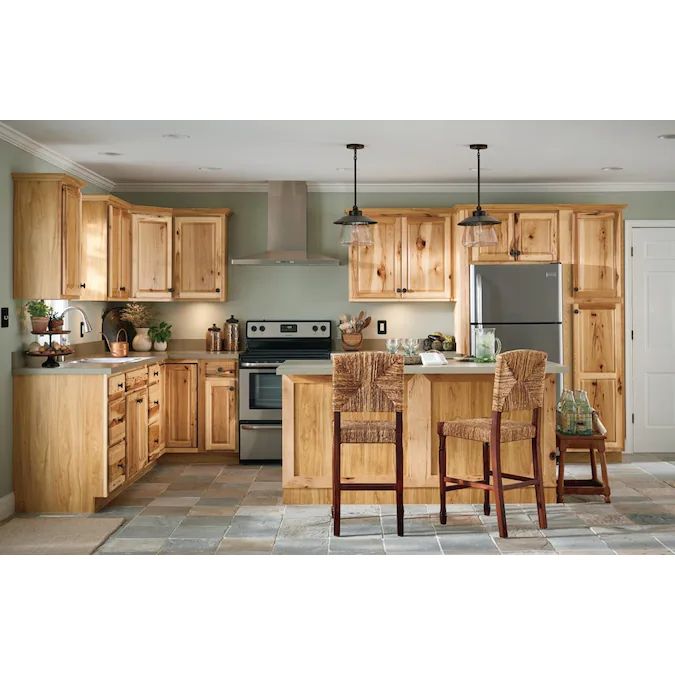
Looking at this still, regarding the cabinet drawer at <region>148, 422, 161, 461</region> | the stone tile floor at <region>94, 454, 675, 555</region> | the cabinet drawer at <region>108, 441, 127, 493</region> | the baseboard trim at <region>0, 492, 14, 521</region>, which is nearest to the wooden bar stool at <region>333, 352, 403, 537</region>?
the stone tile floor at <region>94, 454, 675, 555</region>

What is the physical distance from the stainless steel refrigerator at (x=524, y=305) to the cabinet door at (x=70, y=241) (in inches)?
123

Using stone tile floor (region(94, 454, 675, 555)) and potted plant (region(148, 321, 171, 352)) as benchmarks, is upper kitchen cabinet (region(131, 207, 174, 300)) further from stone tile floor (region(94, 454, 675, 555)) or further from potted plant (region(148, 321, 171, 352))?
stone tile floor (region(94, 454, 675, 555))

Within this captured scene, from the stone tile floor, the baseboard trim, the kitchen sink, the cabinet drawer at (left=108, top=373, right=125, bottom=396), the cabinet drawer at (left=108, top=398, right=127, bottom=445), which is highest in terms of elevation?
the kitchen sink

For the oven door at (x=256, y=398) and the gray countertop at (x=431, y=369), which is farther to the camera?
the oven door at (x=256, y=398)

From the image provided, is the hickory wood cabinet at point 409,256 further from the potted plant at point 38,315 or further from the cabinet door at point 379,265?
the potted plant at point 38,315

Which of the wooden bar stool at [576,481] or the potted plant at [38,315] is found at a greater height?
the potted plant at [38,315]

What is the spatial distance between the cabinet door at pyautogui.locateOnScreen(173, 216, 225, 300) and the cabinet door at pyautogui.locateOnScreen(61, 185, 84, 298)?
60.0 inches

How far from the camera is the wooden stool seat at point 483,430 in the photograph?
441 centimetres

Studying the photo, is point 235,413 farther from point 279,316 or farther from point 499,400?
point 499,400

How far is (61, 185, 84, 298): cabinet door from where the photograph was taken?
5.00 m

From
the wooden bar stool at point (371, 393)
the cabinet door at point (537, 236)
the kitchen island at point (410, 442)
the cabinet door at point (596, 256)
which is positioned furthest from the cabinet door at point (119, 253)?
the cabinet door at point (596, 256)

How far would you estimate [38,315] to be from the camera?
5.07m

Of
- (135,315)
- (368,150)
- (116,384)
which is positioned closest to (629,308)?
(368,150)
